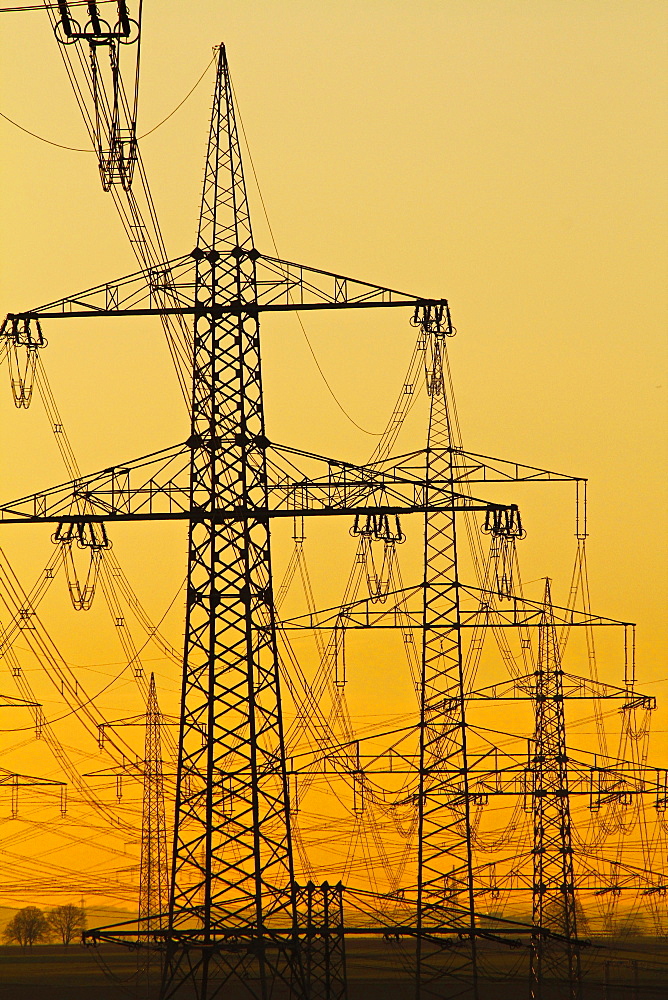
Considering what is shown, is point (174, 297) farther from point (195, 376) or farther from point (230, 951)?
point (230, 951)

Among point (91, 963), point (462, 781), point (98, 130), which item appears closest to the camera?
point (98, 130)

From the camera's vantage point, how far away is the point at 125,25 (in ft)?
85.4

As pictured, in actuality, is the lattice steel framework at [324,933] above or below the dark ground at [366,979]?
below

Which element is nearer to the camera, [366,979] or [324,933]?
[324,933]

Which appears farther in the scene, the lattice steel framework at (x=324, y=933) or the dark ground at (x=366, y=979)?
the dark ground at (x=366, y=979)

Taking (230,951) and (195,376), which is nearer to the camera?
(230,951)

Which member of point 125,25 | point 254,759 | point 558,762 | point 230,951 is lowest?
point 230,951

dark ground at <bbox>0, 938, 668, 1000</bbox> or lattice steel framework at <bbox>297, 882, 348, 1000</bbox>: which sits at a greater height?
dark ground at <bbox>0, 938, 668, 1000</bbox>

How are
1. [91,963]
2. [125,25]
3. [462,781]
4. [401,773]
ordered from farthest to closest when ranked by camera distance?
[91,963], [401,773], [462,781], [125,25]

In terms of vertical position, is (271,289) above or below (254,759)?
above

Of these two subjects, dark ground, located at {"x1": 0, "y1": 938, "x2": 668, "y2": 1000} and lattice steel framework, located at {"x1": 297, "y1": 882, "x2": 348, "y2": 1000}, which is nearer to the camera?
Result: lattice steel framework, located at {"x1": 297, "y1": 882, "x2": 348, "y2": 1000}

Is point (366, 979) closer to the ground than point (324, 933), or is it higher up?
higher up

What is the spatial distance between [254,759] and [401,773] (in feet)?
69.8

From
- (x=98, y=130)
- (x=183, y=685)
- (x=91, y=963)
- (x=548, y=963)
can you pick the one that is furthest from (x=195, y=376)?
(x=91, y=963)
